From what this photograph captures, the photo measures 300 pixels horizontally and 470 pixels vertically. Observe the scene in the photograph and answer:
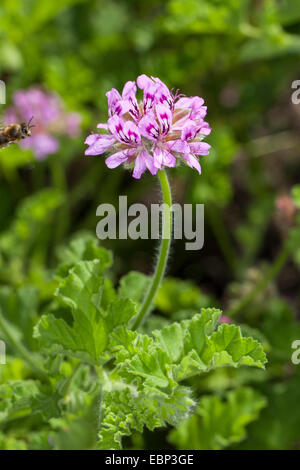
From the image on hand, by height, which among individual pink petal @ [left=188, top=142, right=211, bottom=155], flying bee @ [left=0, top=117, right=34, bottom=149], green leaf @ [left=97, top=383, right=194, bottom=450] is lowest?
green leaf @ [left=97, top=383, right=194, bottom=450]

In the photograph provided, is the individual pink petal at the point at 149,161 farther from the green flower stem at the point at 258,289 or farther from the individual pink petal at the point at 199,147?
the green flower stem at the point at 258,289

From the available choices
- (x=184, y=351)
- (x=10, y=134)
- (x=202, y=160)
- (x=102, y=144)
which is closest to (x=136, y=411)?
(x=184, y=351)

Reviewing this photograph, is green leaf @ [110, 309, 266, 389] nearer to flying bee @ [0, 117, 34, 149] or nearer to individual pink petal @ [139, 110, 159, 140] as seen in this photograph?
individual pink petal @ [139, 110, 159, 140]

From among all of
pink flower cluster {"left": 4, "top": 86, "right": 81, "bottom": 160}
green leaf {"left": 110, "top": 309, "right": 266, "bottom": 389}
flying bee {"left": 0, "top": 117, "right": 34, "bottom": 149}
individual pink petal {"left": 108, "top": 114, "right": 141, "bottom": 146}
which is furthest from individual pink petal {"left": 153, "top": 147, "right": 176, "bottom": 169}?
pink flower cluster {"left": 4, "top": 86, "right": 81, "bottom": 160}

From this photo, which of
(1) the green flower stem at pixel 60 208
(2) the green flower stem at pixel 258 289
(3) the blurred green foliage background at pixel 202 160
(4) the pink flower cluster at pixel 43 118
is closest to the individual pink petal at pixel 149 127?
(2) the green flower stem at pixel 258 289

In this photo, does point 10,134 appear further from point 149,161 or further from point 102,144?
point 149,161
